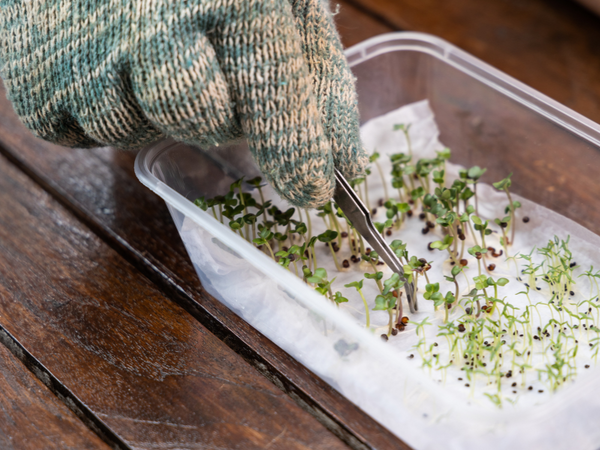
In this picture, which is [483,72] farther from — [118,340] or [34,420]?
[34,420]

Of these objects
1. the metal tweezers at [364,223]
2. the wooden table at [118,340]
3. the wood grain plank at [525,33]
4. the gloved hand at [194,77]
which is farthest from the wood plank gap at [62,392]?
the wood grain plank at [525,33]

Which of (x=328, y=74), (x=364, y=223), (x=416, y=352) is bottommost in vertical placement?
(x=416, y=352)

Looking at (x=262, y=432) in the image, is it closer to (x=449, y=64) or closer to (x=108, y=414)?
(x=108, y=414)

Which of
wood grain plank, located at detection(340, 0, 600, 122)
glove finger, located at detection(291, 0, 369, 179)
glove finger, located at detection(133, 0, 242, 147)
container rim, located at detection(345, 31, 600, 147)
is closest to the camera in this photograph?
glove finger, located at detection(133, 0, 242, 147)

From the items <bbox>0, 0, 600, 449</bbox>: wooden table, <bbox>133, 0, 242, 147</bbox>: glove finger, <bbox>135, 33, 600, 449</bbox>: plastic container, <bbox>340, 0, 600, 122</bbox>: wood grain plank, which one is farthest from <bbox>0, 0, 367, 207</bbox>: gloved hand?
<bbox>340, 0, 600, 122</bbox>: wood grain plank

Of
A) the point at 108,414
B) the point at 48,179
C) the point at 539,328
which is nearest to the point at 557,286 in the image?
the point at 539,328

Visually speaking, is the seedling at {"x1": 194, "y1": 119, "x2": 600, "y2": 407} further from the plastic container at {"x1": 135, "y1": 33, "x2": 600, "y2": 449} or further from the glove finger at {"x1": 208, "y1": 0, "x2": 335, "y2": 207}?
the glove finger at {"x1": 208, "y1": 0, "x2": 335, "y2": 207}

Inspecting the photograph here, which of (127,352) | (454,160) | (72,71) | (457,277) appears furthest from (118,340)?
(454,160)
